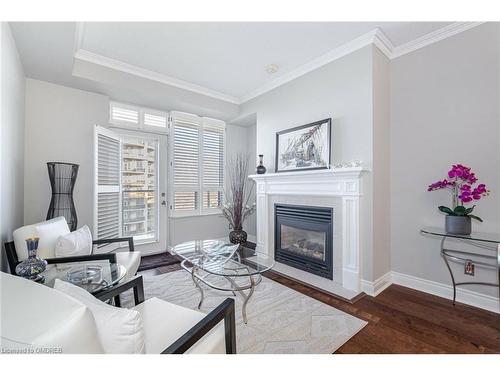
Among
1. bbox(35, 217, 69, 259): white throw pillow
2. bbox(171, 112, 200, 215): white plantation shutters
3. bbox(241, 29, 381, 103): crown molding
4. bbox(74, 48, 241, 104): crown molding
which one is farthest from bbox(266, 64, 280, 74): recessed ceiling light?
bbox(35, 217, 69, 259): white throw pillow

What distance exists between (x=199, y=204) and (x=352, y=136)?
2.92 meters

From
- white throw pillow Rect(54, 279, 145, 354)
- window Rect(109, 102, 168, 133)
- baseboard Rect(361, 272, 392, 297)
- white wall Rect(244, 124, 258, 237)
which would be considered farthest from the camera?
white wall Rect(244, 124, 258, 237)

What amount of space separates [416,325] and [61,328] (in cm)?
243

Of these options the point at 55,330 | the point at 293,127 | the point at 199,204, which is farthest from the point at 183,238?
the point at 55,330

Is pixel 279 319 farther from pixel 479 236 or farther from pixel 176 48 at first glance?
pixel 176 48

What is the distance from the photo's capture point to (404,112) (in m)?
2.70

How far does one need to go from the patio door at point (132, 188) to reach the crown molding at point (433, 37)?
3.61m

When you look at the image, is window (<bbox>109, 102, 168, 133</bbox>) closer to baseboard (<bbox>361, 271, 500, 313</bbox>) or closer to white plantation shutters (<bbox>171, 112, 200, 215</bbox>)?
white plantation shutters (<bbox>171, 112, 200, 215</bbox>)

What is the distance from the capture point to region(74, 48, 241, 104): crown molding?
2842mm

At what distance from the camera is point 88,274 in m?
1.71

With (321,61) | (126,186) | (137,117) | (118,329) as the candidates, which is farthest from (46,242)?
(321,61)

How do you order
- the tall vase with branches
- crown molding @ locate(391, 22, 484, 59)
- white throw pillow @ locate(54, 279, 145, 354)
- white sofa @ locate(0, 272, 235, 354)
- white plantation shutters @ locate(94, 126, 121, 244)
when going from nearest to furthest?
1. white sofa @ locate(0, 272, 235, 354)
2. white throw pillow @ locate(54, 279, 145, 354)
3. crown molding @ locate(391, 22, 484, 59)
4. white plantation shutters @ locate(94, 126, 121, 244)
5. the tall vase with branches

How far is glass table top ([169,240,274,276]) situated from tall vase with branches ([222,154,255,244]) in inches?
50.2
